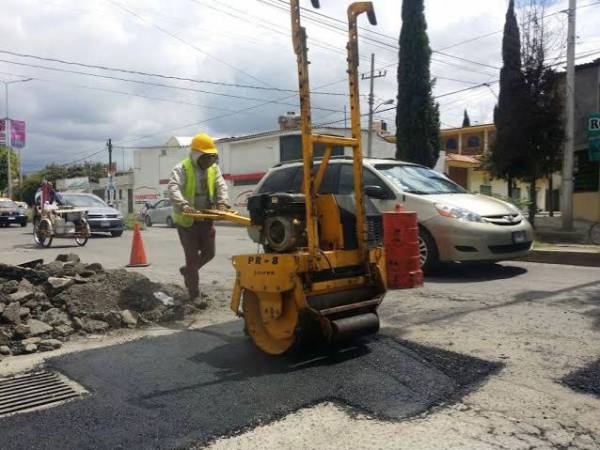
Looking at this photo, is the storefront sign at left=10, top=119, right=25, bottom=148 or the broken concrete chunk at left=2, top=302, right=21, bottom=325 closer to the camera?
the broken concrete chunk at left=2, top=302, right=21, bottom=325

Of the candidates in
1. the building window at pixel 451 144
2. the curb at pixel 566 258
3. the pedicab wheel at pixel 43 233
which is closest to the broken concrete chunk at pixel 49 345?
the curb at pixel 566 258

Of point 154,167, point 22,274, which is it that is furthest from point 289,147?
point 22,274

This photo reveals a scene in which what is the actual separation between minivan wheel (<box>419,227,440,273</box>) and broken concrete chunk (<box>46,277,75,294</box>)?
4596 millimetres

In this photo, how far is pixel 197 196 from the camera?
6.17 meters

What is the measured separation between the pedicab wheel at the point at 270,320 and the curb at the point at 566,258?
6778 millimetres

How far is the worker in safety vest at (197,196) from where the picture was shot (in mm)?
6012

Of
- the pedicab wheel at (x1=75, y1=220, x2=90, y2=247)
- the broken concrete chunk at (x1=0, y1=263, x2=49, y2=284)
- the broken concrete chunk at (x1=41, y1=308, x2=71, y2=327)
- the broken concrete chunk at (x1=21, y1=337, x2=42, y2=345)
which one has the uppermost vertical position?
the pedicab wheel at (x1=75, y1=220, x2=90, y2=247)

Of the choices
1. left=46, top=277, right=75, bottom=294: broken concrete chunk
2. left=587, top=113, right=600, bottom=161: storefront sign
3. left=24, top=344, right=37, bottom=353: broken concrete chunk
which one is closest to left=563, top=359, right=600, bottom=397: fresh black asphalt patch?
left=24, top=344, right=37, bottom=353: broken concrete chunk

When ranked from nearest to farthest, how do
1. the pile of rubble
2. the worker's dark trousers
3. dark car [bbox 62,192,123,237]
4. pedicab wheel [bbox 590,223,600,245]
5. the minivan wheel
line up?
the pile of rubble < the worker's dark trousers < the minivan wheel < pedicab wheel [bbox 590,223,600,245] < dark car [bbox 62,192,123,237]

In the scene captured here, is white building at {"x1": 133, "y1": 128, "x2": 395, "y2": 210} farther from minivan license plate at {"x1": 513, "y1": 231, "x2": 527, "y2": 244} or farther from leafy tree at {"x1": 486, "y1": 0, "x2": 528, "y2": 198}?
minivan license plate at {"x1": 513, "y1": 231, "x2": 527, "y2": 244}

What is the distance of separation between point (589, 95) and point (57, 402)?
19.9 metres

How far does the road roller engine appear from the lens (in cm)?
409

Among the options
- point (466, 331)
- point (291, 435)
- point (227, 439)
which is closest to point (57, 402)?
point (227, 439)

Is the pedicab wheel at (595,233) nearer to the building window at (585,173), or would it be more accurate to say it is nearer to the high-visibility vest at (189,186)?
the building window at (585,173)
